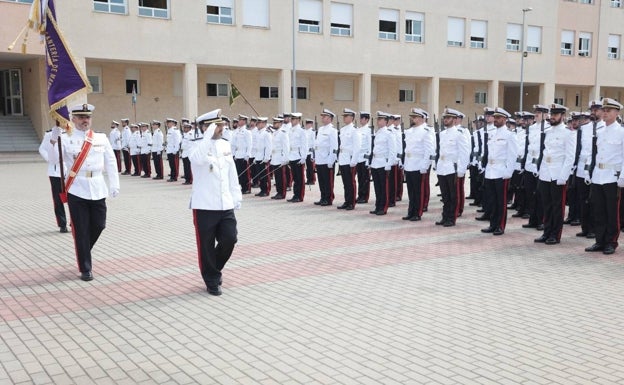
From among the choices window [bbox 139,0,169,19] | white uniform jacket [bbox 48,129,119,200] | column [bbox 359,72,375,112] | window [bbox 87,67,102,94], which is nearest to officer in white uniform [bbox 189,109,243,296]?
white uniform jacket [bbox 48,129,119,200]

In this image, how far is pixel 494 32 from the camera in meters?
40.5

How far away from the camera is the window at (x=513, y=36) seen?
4131 centimetres

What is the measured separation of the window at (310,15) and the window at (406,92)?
9.45 meters

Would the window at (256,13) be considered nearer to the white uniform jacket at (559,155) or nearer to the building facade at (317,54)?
the building facade at (317,54)

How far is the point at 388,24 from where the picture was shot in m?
36.6

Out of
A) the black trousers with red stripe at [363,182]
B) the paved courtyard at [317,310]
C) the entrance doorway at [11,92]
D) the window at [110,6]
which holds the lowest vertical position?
the paved courtyard at [317,310]

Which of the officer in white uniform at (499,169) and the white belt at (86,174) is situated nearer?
the white belt at (86,174)

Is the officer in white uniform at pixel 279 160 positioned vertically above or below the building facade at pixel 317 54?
below

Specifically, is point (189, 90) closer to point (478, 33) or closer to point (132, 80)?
point (132, 80)

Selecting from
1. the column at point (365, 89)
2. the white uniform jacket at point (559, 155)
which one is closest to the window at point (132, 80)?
the column at point (365, 89)

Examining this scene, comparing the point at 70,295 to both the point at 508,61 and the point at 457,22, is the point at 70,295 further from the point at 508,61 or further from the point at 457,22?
the point at 508,61

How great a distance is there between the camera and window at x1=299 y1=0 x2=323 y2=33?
33.6m

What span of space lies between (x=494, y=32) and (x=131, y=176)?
2806cm

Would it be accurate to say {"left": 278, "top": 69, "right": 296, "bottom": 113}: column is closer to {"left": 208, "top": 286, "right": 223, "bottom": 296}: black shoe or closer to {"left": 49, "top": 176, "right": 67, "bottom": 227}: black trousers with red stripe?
{"left": 49, "top": 176, "right": 67, "bottom": 227}: black trousers with red stripe
